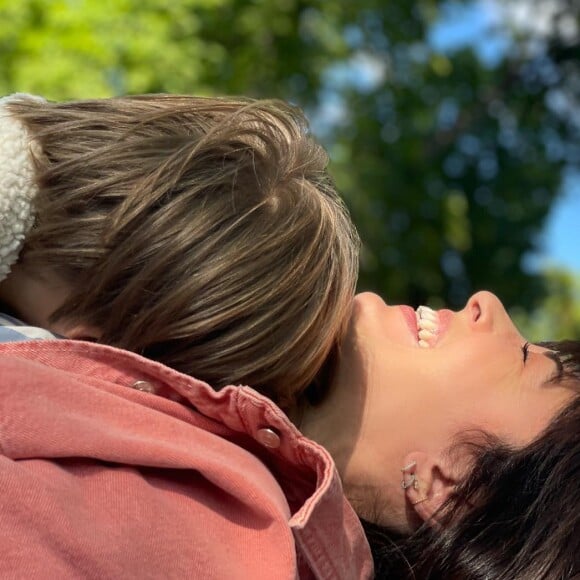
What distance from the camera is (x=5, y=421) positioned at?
1177mm

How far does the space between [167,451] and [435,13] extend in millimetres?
9612

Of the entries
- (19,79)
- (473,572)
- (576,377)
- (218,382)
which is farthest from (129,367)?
(19,79)

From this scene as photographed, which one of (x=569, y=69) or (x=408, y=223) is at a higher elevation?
(x=569, y=69)

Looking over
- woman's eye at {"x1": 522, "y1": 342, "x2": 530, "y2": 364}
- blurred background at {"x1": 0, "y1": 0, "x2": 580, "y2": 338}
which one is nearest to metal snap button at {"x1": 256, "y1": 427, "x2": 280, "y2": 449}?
woman's eye at {"x1": 522, "y1": 342, "x2": 530, "y2": 364}

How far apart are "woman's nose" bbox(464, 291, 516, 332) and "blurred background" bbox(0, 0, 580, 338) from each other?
301 cm

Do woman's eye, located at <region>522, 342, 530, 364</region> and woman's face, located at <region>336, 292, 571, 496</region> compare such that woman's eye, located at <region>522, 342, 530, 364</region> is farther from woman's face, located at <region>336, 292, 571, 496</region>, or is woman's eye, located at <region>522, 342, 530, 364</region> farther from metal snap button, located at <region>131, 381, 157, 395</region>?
metal snap button, located at <region>131, 381, 157, 395</region>

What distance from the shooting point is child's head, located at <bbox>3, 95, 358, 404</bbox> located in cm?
140

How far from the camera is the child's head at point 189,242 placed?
55.2 inches

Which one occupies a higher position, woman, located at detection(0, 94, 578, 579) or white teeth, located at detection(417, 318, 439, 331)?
white teeth, located at detection(417, 318, 439, 331)

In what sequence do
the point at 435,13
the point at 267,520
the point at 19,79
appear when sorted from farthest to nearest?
1. the point at 435,13
2. the point at 19,79
3. the point at 267,520

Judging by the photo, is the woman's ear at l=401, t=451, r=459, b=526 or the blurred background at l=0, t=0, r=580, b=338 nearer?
the woman's ear at l=401, t=451, r=459, b=526

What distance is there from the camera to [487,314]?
170cm

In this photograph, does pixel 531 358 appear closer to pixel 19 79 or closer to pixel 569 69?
pixel 19 79

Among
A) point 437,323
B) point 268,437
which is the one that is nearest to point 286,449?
point 268,437
